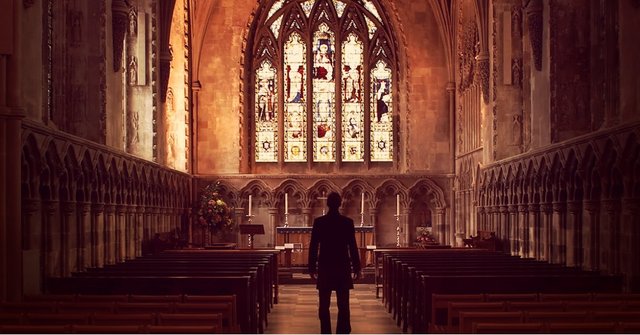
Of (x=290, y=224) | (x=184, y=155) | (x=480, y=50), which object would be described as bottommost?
(x=290, y=224)

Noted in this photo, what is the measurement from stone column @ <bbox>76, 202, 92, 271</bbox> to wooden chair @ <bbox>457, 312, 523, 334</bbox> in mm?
9481

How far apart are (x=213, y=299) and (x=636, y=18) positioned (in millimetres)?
8676

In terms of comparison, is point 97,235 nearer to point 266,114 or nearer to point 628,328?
point 628,328

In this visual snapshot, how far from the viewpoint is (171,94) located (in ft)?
94.6

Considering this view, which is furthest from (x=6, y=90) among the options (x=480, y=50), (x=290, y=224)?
(x=290, y=224)

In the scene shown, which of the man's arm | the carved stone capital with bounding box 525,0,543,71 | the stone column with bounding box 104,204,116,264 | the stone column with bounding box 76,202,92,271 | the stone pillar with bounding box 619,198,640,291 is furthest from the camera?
the carved stone capital with bounding box 525,0,543,71

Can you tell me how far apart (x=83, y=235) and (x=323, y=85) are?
1708cm

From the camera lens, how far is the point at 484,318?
852 centimetres

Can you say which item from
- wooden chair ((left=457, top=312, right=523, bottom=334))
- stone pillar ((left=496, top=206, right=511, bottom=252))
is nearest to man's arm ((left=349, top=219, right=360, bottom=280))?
wooden chair ((left=457, top=312, right=523, bottom=334))

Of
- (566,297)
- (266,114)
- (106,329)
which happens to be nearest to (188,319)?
(106,329)

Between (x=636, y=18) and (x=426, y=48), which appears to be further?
(x=426, y=48)

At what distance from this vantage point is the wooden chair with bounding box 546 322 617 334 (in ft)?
24.9

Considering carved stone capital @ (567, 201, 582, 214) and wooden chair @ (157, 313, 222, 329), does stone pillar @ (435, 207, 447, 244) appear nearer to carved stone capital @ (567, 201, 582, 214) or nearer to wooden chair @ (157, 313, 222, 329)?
carved stone capital @ (567, 201, 582, 214)

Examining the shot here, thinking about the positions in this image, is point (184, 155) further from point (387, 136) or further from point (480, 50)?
point (480, 50)
